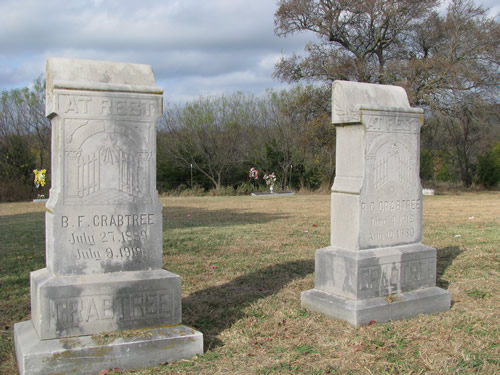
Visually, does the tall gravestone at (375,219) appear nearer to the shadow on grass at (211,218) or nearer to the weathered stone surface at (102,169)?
the weathered stone surface at (102,169)

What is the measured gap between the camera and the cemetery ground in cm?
366

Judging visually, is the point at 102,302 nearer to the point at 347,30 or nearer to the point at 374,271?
the point at 374,271

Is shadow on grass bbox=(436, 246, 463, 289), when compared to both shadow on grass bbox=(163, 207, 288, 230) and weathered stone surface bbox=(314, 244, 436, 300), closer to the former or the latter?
weathered stone surface bbox=(314, 244, 436, 300)

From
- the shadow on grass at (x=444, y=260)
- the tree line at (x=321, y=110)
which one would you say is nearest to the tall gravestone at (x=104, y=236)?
the shadow on grass at (x=444, y=260)

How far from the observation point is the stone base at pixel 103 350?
10.9 ft

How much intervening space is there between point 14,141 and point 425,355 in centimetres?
2404

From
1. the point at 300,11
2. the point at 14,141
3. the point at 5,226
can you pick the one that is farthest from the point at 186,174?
the point at 5,226

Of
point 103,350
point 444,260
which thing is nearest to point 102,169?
point 103,350

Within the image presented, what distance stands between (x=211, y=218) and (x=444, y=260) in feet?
23.3

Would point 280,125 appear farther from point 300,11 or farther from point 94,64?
point 94,64

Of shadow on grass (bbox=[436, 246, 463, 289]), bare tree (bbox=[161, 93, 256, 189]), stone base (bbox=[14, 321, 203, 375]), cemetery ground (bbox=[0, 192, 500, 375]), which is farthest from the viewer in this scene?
bare tree (bbox=[161, 93, 256, 189])

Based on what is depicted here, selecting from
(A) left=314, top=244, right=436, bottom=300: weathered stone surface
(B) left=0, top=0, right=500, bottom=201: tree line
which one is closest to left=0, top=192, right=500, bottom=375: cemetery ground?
(A) left=314, top=244, right=436, bottom=300: weathered stone surface

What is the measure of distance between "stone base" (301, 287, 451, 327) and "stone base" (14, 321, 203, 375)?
A: 1473 millimetres

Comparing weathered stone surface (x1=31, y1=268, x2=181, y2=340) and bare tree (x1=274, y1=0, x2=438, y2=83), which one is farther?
bare tree (x1=274, y1=0, x2=438, y2=83)
